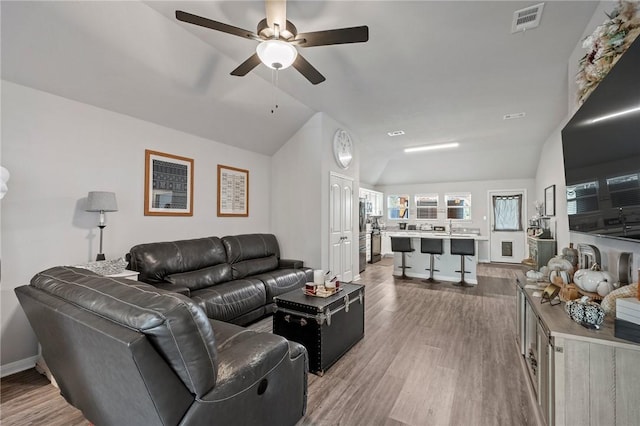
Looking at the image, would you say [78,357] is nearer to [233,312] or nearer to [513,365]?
[233,312]

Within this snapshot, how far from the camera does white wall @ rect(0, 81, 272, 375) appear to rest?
238cm

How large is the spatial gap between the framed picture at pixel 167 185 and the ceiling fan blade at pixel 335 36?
2408mm

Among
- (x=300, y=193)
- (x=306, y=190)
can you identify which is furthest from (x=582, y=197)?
(x=300, y=193)

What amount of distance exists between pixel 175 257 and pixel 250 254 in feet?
3.70

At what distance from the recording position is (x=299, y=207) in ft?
15.7

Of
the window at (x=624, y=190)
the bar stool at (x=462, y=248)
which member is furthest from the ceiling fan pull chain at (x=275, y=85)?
the bar stool at (x=462, y=248)

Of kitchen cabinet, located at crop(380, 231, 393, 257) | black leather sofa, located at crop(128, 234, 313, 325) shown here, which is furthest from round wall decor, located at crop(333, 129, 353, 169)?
kitchen cabinet, located at crop(380, 231, 393, 257)

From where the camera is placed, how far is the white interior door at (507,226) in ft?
25.3

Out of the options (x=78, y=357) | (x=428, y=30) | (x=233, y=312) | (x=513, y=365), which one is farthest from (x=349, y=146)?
(x=78, y=357)

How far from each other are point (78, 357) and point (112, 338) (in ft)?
1.73

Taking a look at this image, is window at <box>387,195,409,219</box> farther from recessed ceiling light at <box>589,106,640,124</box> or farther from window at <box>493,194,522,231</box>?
recessed ceiling light at <box>589,106,640,124</box>

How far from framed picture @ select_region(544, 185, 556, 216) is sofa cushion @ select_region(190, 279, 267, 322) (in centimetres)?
524

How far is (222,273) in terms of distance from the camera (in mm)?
3584

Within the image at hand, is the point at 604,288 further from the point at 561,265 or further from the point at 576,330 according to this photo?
the point at 561,265
